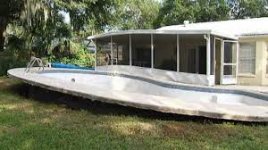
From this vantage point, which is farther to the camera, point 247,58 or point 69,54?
point 69,54

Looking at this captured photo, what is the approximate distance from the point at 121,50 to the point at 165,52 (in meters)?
3.04

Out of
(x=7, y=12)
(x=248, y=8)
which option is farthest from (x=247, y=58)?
(x=248, y=8)

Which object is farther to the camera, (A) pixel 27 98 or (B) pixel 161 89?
(B) pixel 161 89

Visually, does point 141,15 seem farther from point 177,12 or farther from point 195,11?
point 195,11

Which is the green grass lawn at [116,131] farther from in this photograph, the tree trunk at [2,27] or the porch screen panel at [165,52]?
the tree trunk at [2,27]

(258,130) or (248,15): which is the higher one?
(248,15)

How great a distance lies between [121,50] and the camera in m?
26.3

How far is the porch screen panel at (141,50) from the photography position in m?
24.1

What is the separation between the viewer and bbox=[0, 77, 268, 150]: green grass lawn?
715 cm

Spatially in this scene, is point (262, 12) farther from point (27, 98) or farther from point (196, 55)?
point (27, 98)

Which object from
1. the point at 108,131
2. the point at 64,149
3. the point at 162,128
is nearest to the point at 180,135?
the point at 162,128

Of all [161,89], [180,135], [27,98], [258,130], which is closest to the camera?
[180,135]

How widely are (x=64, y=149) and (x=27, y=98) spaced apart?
6.21 metres

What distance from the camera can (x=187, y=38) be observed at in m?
22.6
